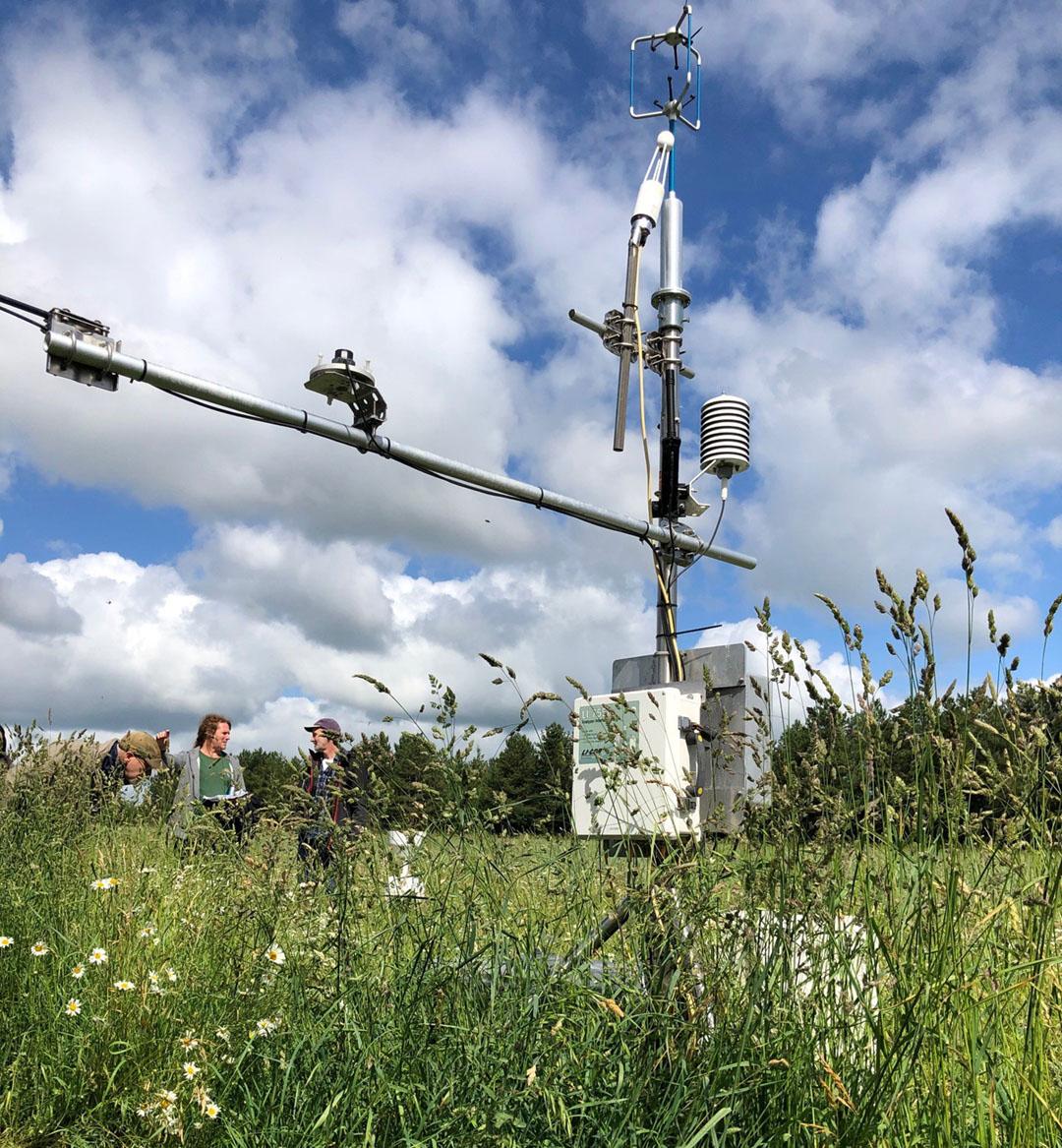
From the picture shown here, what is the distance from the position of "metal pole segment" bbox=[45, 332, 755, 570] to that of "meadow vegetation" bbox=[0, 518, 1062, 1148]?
393cm

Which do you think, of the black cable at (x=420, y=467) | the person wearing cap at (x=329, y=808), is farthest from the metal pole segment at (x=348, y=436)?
the person wearing cap at (x=329, y=808)

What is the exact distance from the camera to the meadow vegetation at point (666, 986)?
2.18 metres

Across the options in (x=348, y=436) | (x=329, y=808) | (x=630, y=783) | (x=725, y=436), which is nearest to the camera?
(x=630, y=783)

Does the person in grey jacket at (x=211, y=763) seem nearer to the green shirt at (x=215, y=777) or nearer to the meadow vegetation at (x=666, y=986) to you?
the green shirt at (x=215, y=777)

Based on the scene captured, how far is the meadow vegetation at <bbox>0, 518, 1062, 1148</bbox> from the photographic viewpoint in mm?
2184

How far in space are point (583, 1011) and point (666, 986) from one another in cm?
24

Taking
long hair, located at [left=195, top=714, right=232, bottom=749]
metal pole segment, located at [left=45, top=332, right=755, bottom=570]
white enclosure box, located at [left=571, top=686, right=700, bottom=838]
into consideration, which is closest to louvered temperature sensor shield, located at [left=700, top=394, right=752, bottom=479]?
metal pole segment, located at [left=45, top=332, right=755, bottom=570]

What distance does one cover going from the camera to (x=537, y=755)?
3404 mm

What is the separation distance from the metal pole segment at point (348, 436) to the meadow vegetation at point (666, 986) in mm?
3935

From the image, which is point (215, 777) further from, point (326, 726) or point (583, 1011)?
point (583, 1011)

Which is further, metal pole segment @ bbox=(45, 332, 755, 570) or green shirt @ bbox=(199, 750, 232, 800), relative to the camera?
green shirt @ bbox=(199, 750, 232, 800)

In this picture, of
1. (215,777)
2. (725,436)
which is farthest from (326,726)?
(725,436)

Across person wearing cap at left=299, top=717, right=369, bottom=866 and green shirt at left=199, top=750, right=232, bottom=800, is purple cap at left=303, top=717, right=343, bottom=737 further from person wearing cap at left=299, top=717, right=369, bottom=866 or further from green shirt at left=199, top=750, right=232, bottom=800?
person wearing cap at left=299, top=717, right=369, bottom=866

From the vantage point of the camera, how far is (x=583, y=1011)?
2627 millimetres
